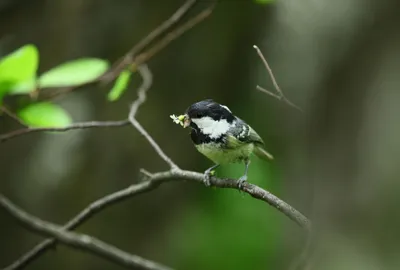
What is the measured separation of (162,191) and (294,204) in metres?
1.38

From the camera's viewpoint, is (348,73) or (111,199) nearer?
(348,73)

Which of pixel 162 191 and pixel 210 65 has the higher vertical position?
pixel 210 65

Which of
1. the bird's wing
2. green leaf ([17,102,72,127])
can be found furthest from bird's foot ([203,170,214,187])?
green leaf ([17,102,72,127])

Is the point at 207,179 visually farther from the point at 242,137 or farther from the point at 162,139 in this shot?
the point at 162,139

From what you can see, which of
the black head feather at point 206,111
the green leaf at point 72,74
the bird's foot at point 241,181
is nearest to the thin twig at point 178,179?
the bird's foot at point 241,181

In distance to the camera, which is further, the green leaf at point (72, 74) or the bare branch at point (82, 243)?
the bare branch at point (82, 243)

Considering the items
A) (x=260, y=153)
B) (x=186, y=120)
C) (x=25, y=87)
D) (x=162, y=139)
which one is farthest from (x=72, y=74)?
(x=162, y=139)

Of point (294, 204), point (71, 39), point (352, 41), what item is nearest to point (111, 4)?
point (71, 39)

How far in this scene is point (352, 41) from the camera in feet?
1.54

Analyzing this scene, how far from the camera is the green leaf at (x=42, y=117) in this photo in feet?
3.84

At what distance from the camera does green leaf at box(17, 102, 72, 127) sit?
1170mm

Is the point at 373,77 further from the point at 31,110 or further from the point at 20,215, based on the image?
the point at 20,215

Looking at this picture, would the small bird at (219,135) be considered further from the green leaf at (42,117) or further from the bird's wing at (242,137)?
the green leaf at (42,117)

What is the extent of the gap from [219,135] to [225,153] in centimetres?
5
